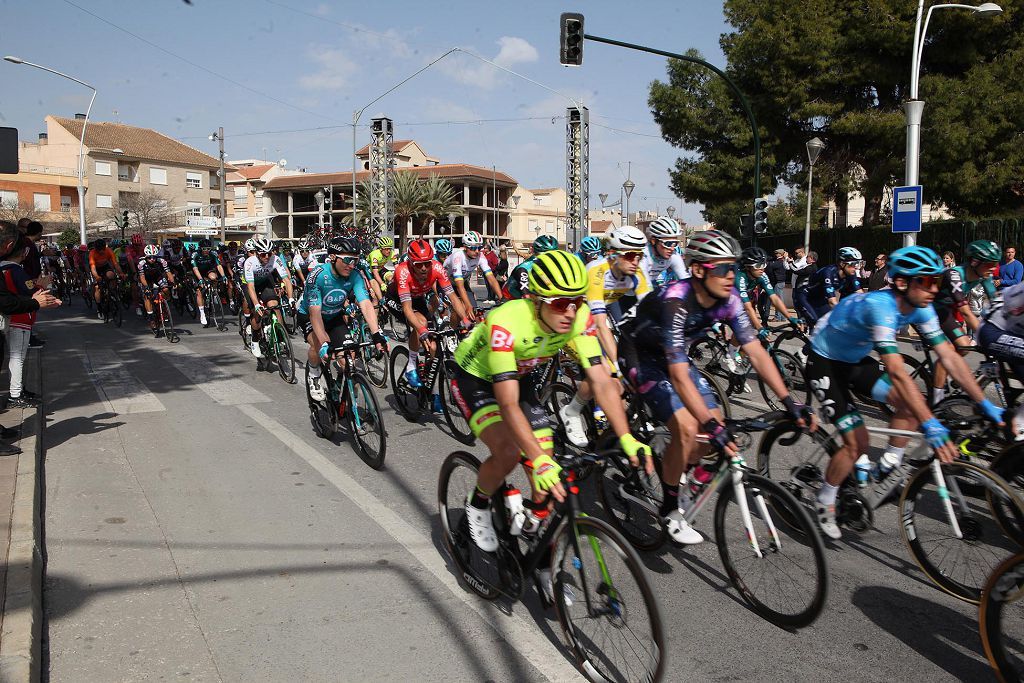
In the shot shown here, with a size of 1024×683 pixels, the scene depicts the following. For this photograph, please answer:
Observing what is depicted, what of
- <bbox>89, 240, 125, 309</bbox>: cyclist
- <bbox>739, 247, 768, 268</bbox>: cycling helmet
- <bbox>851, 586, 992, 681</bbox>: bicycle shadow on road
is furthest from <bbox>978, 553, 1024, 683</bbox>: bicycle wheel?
<bbox>89, 240, 125, 309</bbox>: cyclist

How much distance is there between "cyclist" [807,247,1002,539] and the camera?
446 centimetres

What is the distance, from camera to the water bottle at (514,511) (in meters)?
3.66

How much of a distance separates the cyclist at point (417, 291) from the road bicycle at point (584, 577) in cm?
404

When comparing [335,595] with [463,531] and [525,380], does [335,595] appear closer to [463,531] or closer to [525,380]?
[463,531]

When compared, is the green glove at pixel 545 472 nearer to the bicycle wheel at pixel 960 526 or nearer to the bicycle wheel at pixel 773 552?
the bicycle wheel at pixel 773 552

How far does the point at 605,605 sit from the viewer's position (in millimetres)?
3230

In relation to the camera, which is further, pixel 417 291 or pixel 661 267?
pixel 417 291

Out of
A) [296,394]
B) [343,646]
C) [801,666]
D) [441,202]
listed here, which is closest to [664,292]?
→ [801,666]

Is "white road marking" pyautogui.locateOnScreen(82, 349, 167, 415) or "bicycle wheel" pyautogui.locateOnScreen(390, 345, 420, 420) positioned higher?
"bicycle wheel" pyautogui.locateOnScreen(390, 345, 420, 420)

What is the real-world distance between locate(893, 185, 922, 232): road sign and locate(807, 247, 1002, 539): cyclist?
11529 millimetres

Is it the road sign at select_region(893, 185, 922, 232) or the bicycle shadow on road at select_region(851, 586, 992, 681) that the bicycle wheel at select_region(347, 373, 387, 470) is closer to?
the bicycle shadow on road at select_region(851, 586, 992, 681)

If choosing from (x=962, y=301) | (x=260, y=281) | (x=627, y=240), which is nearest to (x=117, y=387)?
(x=260, y=281)

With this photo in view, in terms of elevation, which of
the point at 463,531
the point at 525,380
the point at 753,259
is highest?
the point at 753,259

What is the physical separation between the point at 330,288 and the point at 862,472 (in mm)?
5030
